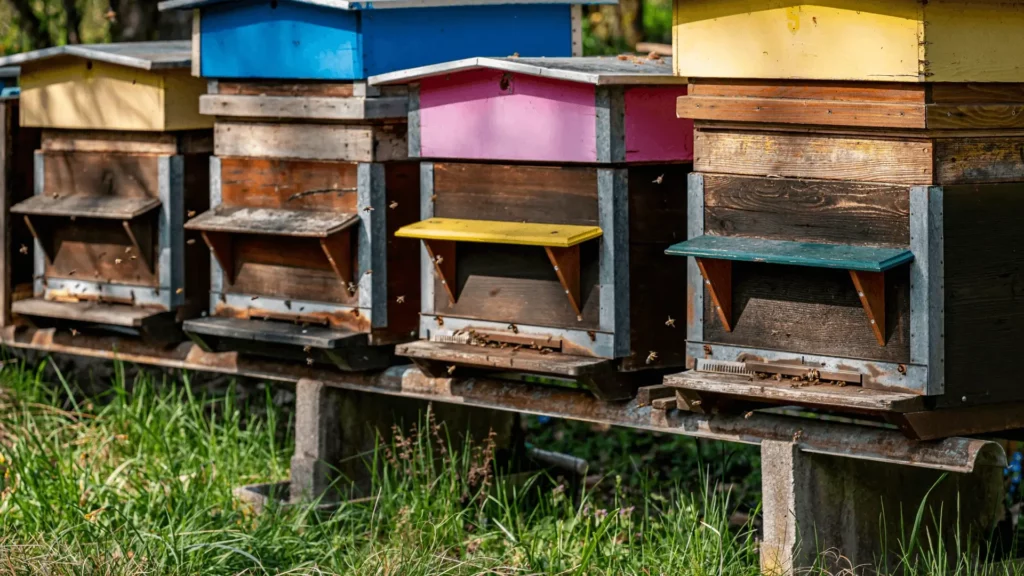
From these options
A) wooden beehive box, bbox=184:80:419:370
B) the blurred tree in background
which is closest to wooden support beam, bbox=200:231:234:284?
wooden beehive box, bbox=184:80:419:370

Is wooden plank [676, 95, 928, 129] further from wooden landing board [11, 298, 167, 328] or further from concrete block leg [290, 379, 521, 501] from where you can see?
wooden landing board [11, 298, 167, 328]

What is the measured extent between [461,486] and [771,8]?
2791 mm

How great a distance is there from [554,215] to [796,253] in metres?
1.12

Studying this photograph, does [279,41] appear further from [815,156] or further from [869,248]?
[869,248]

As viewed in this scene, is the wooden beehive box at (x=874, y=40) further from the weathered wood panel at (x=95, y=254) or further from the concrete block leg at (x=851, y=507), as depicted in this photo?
the weathered wood panel at (x=95, y=254)

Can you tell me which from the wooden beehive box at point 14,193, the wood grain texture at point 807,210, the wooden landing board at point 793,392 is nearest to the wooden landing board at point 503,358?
the wooden landing board at point 793,392

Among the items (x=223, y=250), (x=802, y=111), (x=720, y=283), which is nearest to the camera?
(x=802, y=111)

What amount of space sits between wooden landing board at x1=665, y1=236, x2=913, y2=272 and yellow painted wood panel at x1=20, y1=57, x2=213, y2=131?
9.55 feet

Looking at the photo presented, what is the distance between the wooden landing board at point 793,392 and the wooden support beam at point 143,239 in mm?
2950

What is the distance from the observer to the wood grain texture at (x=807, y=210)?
5008 mm

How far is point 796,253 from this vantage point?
5109mm

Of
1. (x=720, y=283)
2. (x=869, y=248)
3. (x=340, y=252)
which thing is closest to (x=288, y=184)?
(x=340, y=252)

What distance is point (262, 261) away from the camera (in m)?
6.92

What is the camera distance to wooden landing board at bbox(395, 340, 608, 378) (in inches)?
225
